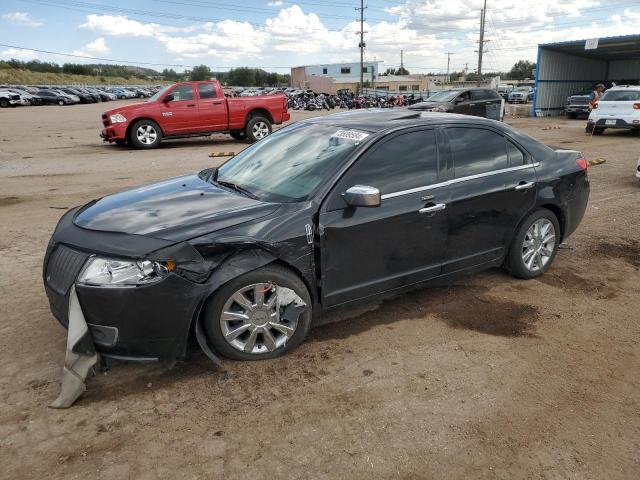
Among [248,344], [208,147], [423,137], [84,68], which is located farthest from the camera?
[84,68]

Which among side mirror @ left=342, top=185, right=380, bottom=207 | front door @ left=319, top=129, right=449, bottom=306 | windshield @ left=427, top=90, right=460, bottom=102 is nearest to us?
side mirror @ left=342, top=185, right=380, bottom=207

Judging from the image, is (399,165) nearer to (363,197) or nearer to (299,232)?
(363,197)

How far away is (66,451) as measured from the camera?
102 inches

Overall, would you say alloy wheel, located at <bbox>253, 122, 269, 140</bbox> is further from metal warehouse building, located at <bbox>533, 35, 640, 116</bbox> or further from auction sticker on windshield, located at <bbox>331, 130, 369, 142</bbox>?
metal warehouse building, located at <bbox>533, 35, 640, 116</bbox>

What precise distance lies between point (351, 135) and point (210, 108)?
11.5 m

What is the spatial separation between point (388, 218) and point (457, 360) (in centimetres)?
109

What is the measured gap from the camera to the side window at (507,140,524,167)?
14.7ft

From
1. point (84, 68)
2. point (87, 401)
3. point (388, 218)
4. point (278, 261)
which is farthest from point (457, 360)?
point (84, 68)

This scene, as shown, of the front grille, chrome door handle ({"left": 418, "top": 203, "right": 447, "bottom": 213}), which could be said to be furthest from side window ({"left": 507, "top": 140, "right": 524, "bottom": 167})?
the front grille

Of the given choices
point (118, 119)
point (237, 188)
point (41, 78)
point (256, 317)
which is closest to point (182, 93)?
point (118, 119)

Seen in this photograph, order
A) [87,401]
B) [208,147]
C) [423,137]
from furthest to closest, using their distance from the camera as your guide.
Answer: [208,147] → [423,137] → [87,401]

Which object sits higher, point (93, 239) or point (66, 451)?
point (93, 239)

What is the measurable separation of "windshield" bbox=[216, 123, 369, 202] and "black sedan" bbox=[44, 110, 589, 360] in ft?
0.05

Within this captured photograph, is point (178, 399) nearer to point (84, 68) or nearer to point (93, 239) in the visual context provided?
point (93, 239)
